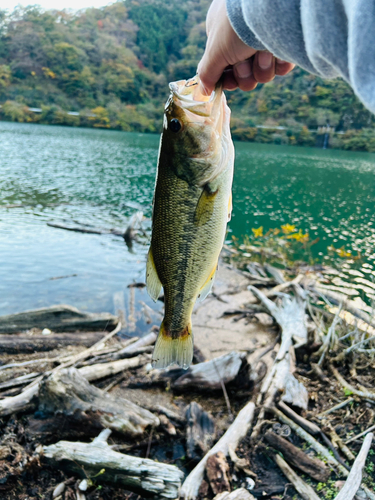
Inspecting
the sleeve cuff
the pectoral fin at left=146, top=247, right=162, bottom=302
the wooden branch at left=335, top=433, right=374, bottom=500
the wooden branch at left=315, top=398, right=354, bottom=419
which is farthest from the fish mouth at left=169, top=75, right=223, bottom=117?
the wooden branch at left=315, top=398, right=354, bottom=419

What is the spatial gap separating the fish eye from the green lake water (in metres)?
→ 6.79

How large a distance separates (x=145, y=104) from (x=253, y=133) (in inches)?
1285

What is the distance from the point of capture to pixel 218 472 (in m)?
3.62

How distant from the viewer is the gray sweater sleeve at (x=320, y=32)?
746mm

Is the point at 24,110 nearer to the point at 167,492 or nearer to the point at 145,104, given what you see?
the point at 145,104

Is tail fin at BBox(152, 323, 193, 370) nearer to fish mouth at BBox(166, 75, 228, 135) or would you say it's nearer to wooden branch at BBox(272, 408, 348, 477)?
fish mouth at BBox(166, 75, 228, 135)

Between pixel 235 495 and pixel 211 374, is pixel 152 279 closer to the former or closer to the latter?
pixel 235 495

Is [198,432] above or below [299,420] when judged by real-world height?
below

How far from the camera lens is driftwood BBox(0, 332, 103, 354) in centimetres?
621

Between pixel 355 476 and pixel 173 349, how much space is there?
238 cm

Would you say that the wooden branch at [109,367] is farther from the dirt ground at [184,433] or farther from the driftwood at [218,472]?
the driftwood at [218,472]

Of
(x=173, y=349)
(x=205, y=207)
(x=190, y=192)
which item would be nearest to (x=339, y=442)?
(x=173, y=349)

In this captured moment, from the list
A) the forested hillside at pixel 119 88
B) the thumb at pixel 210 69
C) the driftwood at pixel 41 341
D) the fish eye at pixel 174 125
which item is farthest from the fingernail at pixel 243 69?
the forested hillside at pixel 119 88

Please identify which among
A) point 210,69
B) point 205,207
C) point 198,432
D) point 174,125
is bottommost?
point 198,432
